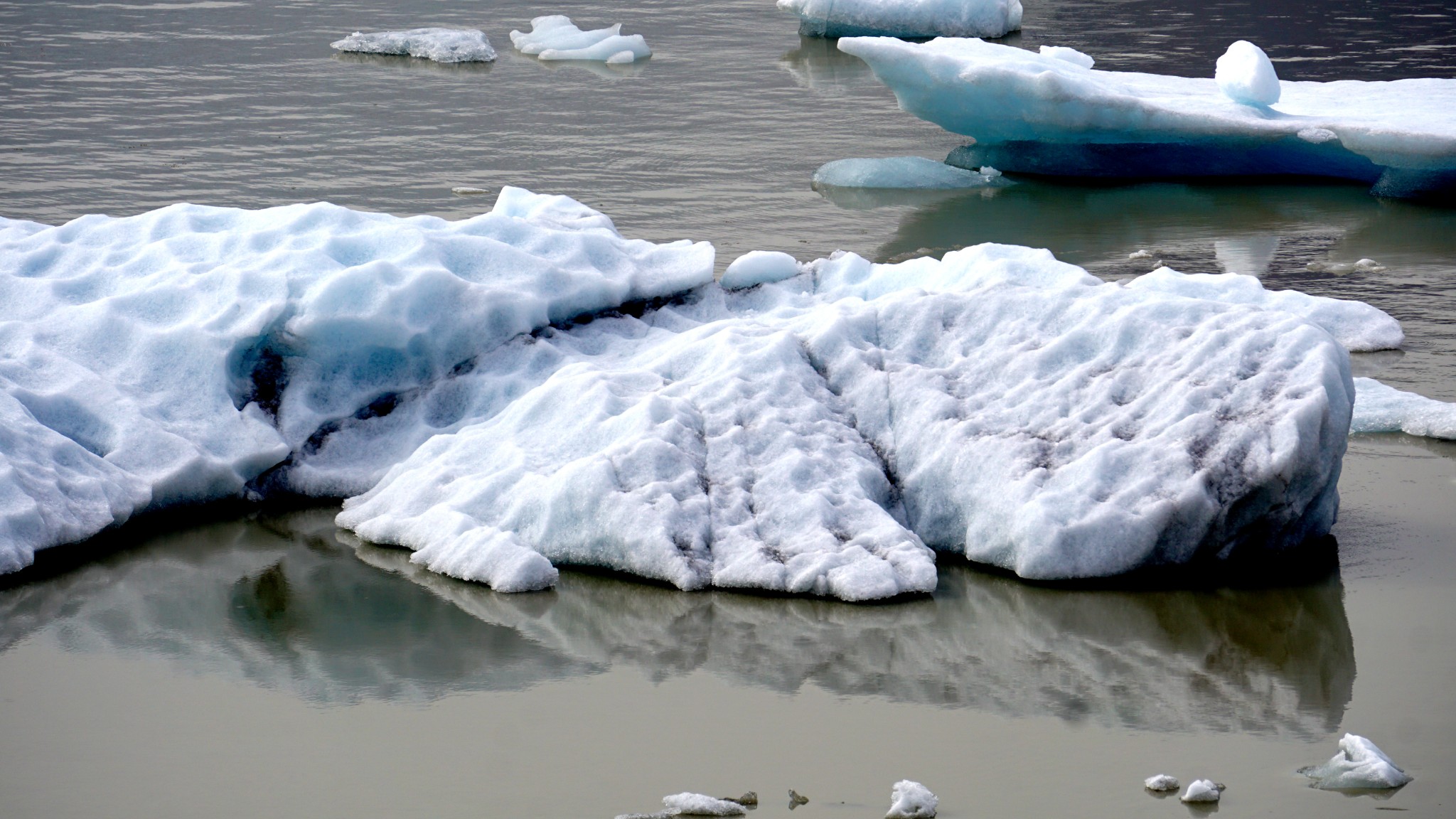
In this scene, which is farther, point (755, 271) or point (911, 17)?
point (911, 17)

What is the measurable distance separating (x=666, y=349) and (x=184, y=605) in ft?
5.65

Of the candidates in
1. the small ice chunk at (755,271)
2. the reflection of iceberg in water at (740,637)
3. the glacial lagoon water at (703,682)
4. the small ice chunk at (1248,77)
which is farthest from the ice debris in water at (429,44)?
the reflection of iceberg in water at (740,637)

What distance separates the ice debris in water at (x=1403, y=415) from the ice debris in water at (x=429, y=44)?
11.0m

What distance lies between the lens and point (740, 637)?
4.00 m

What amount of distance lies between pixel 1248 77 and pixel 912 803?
7533 mm

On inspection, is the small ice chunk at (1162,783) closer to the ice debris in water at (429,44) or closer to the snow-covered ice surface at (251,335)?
the snow-covered ice surface at (251,335)

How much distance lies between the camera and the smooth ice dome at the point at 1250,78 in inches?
377

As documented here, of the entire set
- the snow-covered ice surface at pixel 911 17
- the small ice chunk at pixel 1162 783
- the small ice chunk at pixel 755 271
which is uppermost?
the snow-covered ice surface at pixel 911 17

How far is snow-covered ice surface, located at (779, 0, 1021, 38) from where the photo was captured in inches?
647

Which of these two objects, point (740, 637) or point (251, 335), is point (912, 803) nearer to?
point (740, 637)

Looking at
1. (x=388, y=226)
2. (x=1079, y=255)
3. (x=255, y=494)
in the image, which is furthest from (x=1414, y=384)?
(x=255, y=494)

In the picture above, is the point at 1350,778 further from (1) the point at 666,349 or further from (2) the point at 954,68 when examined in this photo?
(2) the point at 954,68

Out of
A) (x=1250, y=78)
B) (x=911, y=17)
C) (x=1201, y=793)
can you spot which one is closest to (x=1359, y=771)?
(x=1201, y=793)

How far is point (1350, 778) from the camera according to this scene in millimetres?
3250
